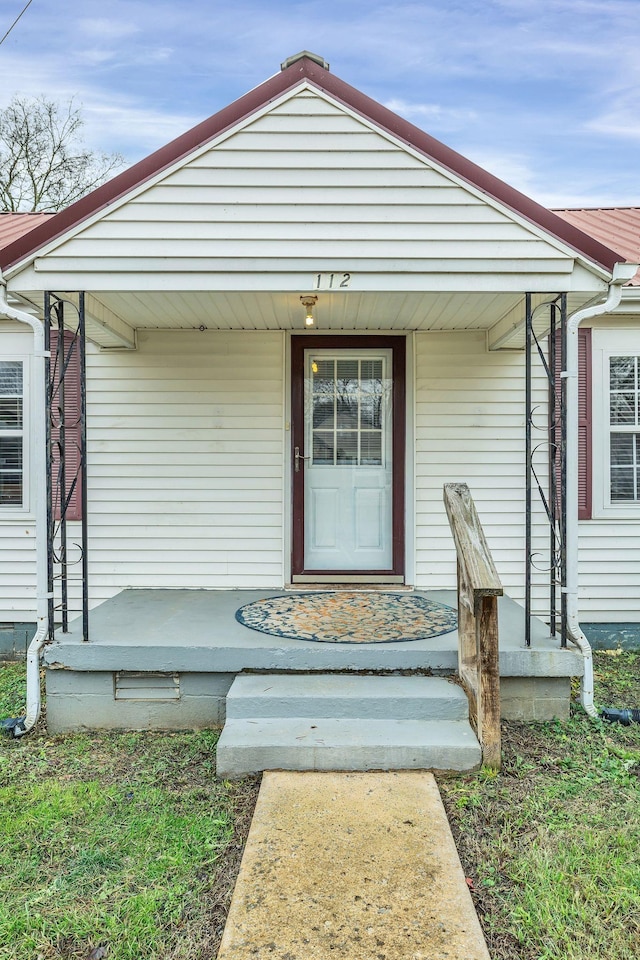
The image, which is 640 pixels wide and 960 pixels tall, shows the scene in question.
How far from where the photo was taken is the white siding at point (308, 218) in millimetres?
3414

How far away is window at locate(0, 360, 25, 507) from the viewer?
5047mm

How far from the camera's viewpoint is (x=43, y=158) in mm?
12742

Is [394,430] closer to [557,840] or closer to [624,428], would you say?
[624,428]

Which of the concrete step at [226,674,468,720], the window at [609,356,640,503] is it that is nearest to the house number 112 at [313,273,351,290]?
the concrete step at [226,674,468,720]

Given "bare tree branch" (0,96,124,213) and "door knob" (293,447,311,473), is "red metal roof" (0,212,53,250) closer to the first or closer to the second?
"door knob" (293,447,311,473)

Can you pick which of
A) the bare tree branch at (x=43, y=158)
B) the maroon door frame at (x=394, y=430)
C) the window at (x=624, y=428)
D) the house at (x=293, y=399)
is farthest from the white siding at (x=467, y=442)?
the bare tree branch at (x=43, y=158)

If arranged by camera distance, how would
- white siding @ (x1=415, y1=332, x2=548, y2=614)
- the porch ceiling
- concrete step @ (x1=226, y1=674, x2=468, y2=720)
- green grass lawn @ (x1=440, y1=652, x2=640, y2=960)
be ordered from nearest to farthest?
green grass lawn @ (x1=440, y1=652, x2=640, y2=960)
concrete step @ (x1=226, y1=674, x2=468, y2=720)
the porch ceiling
white siding @ (x1=415, y1=332, x2=548, y2=614)

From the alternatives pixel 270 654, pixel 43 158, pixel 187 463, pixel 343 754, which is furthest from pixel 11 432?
pixel 43 158

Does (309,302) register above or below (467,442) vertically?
above

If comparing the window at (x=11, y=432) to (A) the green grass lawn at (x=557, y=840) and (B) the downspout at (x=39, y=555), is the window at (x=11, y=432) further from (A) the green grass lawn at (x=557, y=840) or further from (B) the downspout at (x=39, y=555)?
(A) the green grass lawn at (x=557, y=840)

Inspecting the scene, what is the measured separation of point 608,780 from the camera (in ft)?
9.32

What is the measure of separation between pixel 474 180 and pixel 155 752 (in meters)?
3.57

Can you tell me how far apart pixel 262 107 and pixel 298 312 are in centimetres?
142

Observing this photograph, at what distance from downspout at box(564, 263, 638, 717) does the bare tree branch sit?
40.2 ft
